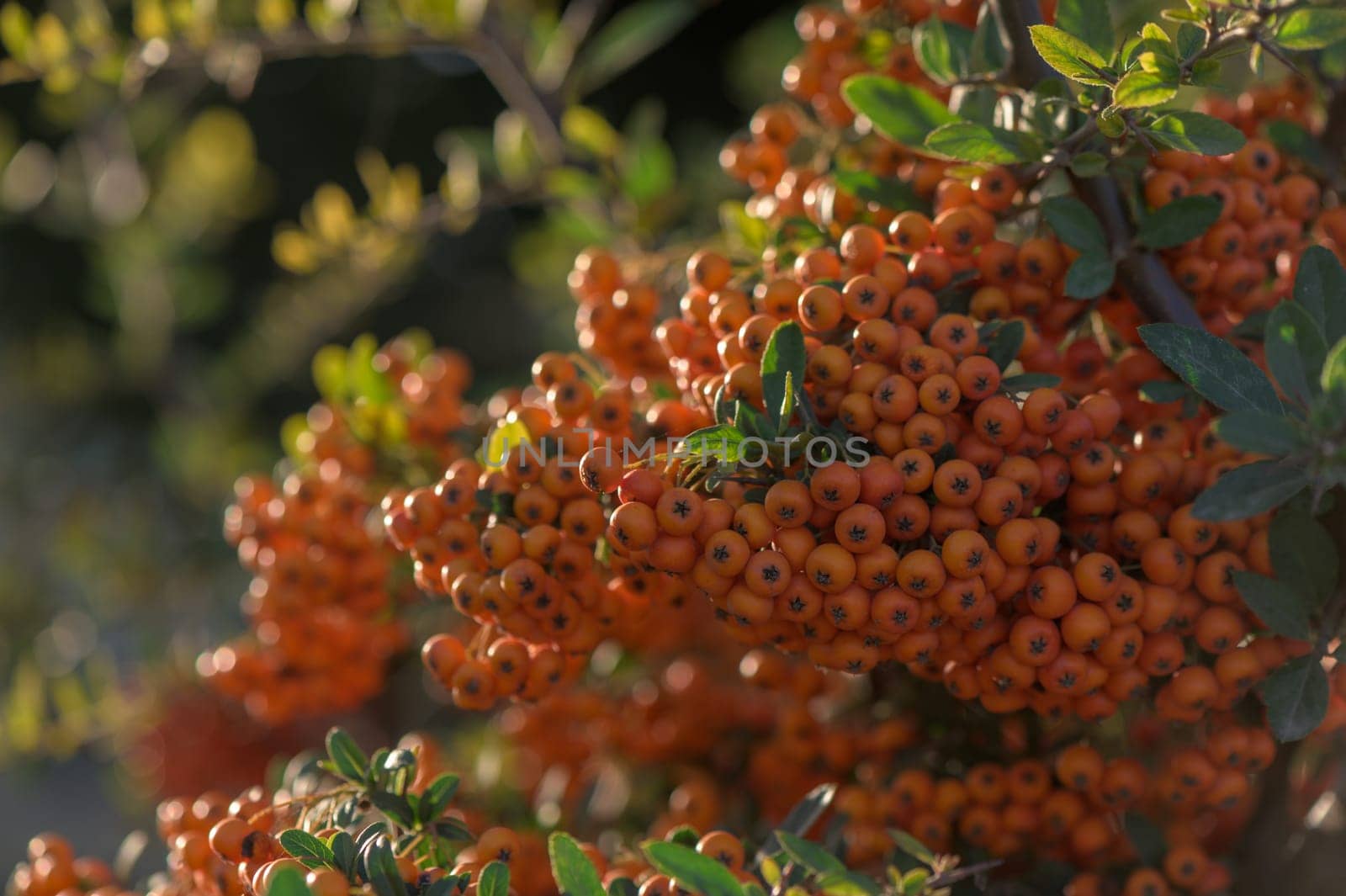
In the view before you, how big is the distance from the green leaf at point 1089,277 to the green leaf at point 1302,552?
273mm

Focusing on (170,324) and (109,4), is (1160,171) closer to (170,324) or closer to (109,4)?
(170,324)

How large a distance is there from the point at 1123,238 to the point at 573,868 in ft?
2.62

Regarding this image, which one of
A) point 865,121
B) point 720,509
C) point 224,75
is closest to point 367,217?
point 224,75

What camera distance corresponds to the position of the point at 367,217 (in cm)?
199

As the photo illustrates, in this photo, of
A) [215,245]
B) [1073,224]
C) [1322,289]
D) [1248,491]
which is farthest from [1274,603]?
[215,245]

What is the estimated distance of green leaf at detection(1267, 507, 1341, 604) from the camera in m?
1.04

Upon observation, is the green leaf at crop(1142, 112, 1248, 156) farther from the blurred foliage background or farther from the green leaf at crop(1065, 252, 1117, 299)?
the blurred foliage background

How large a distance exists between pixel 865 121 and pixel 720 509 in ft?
1.99

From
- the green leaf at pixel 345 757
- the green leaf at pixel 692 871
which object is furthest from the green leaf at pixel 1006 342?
the green leaf at pixel 345 757

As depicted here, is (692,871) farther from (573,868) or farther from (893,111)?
(893,111)

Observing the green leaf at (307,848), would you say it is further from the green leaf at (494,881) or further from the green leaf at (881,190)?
the green leaf at (881,190)

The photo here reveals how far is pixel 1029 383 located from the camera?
41.4 inches

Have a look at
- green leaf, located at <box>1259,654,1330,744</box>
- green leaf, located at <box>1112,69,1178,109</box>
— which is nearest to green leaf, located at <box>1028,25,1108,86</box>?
green leaf, located at <box>1112,69,1178,109</box>

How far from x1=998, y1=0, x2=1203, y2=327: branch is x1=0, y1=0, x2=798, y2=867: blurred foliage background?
74 cm
